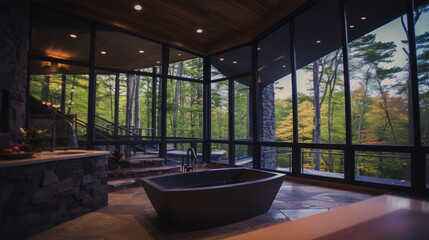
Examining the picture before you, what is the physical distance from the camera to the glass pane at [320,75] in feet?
14.3

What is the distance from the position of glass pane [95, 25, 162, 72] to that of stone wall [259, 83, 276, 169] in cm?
300

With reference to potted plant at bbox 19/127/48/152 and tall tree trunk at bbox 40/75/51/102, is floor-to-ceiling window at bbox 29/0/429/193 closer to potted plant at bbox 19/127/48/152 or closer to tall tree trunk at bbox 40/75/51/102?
tall tree trunk at bbox 40/75/51/102

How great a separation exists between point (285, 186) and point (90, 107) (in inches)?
173

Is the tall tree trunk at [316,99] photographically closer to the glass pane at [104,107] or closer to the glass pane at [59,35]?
the glass pane at [104,107]

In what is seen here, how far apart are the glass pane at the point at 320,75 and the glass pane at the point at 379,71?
360mm

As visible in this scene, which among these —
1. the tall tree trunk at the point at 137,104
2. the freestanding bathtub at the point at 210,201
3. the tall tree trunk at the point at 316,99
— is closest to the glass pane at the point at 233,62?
the tall tree trunk at the point at 316,99

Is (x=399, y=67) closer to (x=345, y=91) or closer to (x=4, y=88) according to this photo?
(x=345, y=91)

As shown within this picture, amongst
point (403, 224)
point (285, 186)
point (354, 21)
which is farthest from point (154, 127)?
point (403, 224)

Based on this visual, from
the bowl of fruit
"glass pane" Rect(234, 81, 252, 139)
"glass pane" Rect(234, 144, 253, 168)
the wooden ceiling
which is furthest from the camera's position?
"glass pane" Rect(234, 81, 252, 139)

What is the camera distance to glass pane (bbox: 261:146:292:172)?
4988 mm

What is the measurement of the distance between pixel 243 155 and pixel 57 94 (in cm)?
455

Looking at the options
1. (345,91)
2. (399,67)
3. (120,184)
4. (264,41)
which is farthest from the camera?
(264,41)

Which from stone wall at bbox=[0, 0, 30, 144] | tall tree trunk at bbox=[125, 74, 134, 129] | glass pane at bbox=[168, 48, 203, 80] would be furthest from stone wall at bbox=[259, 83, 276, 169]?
stone wall at bbox=[0, 0, 30, 144]

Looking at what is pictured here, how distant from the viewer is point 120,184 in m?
4.21
